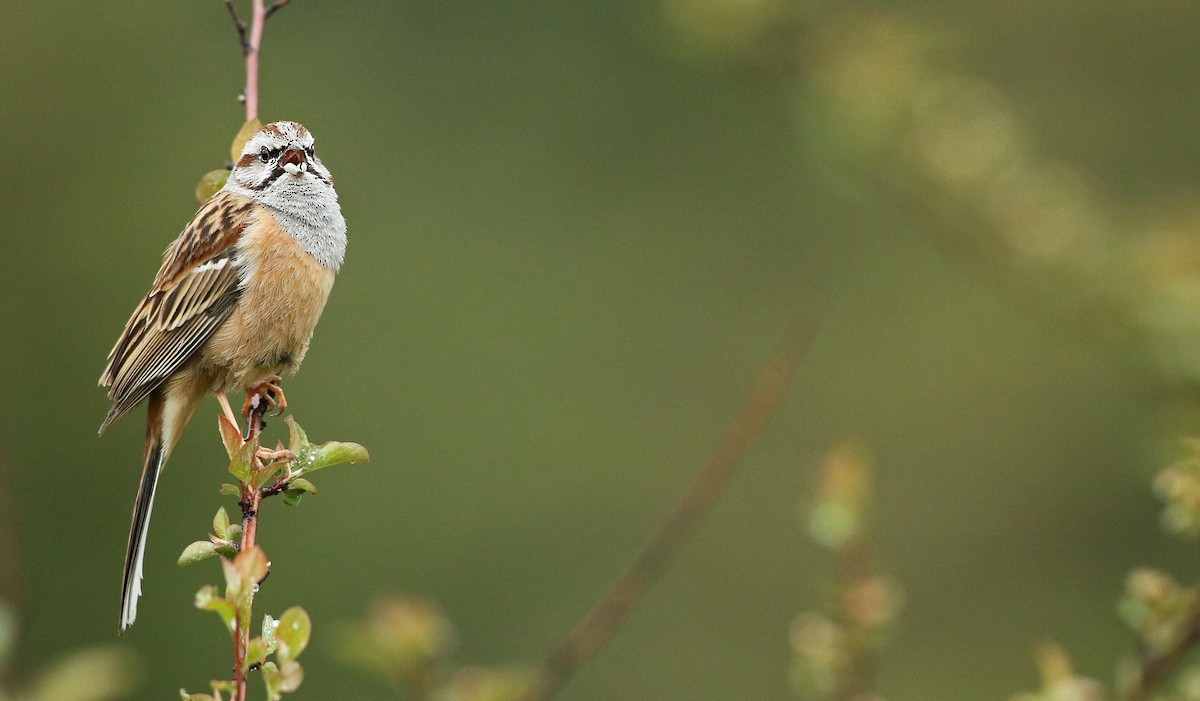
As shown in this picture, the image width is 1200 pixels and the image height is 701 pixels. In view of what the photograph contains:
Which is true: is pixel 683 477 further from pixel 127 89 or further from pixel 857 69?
pixel 857 69

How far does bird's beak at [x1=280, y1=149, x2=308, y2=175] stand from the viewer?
171 inches

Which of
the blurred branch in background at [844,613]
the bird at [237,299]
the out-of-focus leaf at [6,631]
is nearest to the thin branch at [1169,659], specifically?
the blurred branch in background at [844,613]

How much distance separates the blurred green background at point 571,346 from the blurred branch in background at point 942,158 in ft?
22.9

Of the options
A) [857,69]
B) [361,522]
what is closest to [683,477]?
[361,522]

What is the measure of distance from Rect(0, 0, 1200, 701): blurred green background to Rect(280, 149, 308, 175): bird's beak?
26.8ft

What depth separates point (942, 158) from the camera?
5016 mm

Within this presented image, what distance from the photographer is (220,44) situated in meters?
19.2

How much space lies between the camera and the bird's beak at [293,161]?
4.34 meters

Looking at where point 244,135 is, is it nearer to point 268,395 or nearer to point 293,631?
point 268,395

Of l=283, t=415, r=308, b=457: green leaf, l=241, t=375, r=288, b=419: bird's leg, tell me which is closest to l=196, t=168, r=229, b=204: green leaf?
l=241, t=375, r=288, b=419: bird's leg

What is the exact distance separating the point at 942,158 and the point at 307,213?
2179 millimetres

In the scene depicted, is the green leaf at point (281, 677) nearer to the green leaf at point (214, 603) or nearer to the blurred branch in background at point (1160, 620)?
the green leaf at point (214, 603)

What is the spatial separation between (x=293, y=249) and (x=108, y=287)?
12.7 meters

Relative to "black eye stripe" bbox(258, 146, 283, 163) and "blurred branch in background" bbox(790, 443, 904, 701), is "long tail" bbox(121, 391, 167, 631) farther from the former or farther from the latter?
"blurred branch in background" bbox(790, 443, 904, 701)
